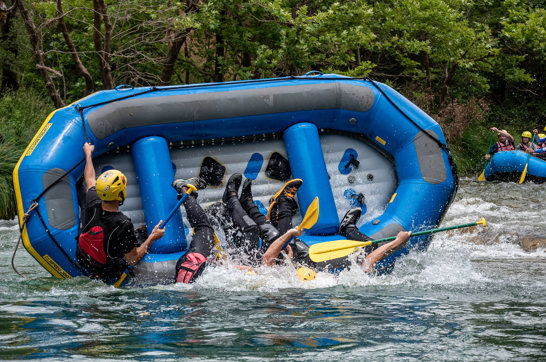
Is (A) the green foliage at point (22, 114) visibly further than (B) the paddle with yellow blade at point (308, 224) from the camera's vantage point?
Yes

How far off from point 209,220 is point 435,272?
1.87m

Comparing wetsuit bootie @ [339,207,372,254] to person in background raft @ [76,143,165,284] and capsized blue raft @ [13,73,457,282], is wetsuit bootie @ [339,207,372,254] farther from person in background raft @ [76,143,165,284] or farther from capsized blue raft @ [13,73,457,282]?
person in background raft @ [76,143,165,284]

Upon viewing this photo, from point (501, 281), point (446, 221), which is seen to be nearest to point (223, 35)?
point (446, 221)

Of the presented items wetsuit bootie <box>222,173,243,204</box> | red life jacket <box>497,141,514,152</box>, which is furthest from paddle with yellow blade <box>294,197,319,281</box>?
red life jacket <box>497,141,514,152</box>

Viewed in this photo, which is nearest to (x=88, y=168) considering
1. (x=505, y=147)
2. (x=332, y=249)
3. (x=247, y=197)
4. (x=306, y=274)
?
(x=247, y=197)

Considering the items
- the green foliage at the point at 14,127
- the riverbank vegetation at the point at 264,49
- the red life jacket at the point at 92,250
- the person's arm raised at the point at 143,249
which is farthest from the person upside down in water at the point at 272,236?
the green foliage at the point at 14,127

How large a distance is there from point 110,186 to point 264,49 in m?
7.42

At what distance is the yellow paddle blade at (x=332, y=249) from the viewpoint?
5145mm

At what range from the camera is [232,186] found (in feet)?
18.7

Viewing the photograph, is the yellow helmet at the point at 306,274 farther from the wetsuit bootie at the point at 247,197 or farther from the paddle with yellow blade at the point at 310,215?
the wetsuit bootie at the point at 247,197

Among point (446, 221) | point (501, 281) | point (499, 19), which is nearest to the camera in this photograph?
point (501, 281)

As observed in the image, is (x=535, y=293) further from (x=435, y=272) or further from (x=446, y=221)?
(x=446, y=221)

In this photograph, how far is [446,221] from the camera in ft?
28.1

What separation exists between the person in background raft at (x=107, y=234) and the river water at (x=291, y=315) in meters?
0.18
